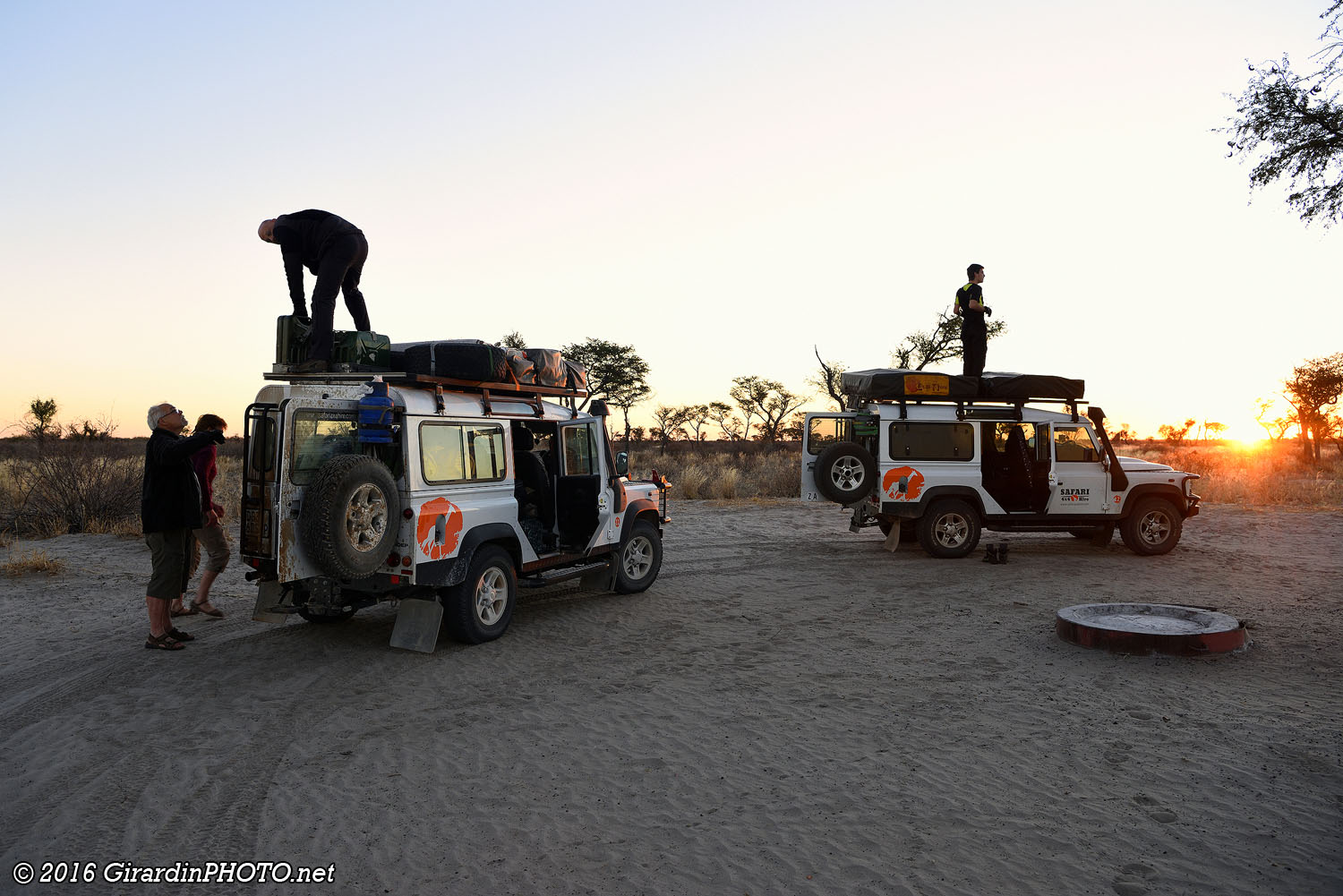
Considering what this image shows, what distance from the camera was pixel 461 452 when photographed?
268 inches

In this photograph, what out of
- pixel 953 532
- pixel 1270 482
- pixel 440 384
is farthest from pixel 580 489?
pixel 1270 482

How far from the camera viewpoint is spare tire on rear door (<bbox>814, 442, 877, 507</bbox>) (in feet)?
36.3

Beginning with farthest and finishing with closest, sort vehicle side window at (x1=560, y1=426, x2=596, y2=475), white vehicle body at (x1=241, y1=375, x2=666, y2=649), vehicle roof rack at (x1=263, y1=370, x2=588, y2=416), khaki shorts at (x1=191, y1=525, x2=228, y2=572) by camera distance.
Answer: vehicle side window at (x1=560, y1=426, x2=596, y2=475), khaki shorts at (x1=191, y1=525, x2=228, y2=572), vehicle roof rack at (x1=263, y1=370, x2=588, y2=416), white vehicle body at (x1=241, y1=375, x2=666, y2=649)

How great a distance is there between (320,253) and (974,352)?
353 inches

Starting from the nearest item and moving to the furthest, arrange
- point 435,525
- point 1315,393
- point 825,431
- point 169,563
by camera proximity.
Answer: point 435,525
point 169,563
point 825,431
point 1315,393

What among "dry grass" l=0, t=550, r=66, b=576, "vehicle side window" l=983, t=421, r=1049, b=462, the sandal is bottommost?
the sandal

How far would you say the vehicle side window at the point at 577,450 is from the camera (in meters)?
8.23

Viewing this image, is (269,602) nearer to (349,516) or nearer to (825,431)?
(349,516)

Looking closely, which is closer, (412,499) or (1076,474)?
(412,499)

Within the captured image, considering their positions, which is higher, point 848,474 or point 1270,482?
point 848,474

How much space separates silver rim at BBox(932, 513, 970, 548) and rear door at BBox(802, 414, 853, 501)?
1813mm

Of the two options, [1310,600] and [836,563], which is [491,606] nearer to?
[836,563]

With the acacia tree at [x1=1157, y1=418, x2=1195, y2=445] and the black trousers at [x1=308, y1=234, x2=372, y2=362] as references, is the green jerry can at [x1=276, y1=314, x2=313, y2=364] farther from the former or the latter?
the acacia tree at [x1=1157, y1=418, x2=1195, y2=445]

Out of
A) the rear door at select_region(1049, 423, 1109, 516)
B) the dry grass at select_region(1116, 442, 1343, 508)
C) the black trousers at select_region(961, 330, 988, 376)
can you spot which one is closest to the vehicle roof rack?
the black trousers at select_region(961, 330, 988, 376)
